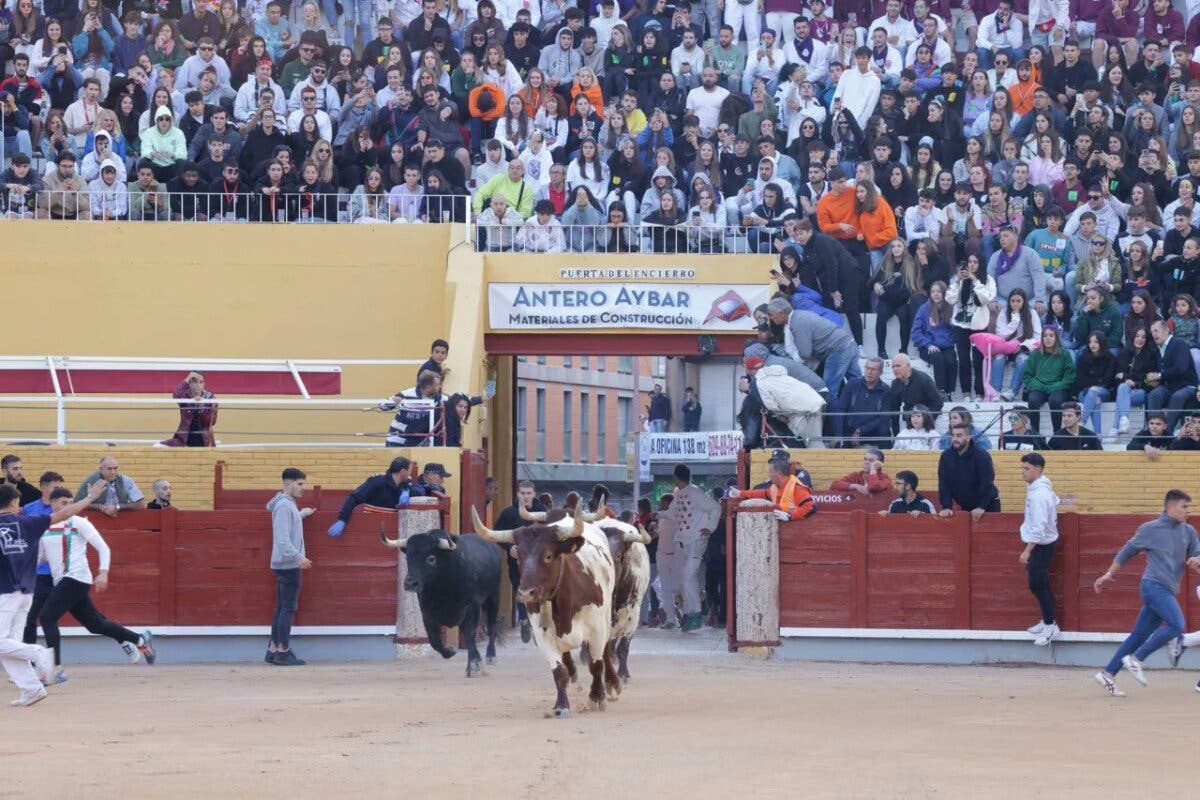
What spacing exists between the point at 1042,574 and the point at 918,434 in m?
1.89

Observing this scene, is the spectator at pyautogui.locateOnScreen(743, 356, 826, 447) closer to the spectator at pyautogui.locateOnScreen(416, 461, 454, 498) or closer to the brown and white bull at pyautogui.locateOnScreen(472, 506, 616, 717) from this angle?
the spectator at pyautogui.locateOnScreen(416, 461, 454, 498)

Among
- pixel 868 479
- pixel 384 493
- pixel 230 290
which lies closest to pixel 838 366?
pixel 868 479

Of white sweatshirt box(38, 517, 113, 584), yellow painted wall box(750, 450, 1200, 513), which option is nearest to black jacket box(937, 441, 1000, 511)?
yellow painted wall box(750, 450, 1200, 513)

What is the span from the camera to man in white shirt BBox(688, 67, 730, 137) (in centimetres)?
2289

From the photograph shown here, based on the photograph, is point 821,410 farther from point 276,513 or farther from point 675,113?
point 675,113

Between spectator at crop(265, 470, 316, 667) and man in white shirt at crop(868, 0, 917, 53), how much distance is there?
10536 mm

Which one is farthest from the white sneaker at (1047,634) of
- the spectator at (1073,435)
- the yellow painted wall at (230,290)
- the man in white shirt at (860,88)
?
the man in white shirt at (860,88)

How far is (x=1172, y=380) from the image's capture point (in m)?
17.3

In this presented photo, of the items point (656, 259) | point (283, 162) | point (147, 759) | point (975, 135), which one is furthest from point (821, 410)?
point (147, 759)

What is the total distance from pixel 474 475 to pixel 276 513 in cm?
217

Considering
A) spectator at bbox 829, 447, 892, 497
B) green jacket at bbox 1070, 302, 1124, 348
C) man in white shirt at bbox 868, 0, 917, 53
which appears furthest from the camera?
man in white shirt at bbox 868, 0, 917, 53

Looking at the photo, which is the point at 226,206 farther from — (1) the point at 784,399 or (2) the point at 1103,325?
(2) the point at 1103,325

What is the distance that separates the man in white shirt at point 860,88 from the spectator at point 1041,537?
7.53 meters

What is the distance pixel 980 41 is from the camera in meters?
24.0
